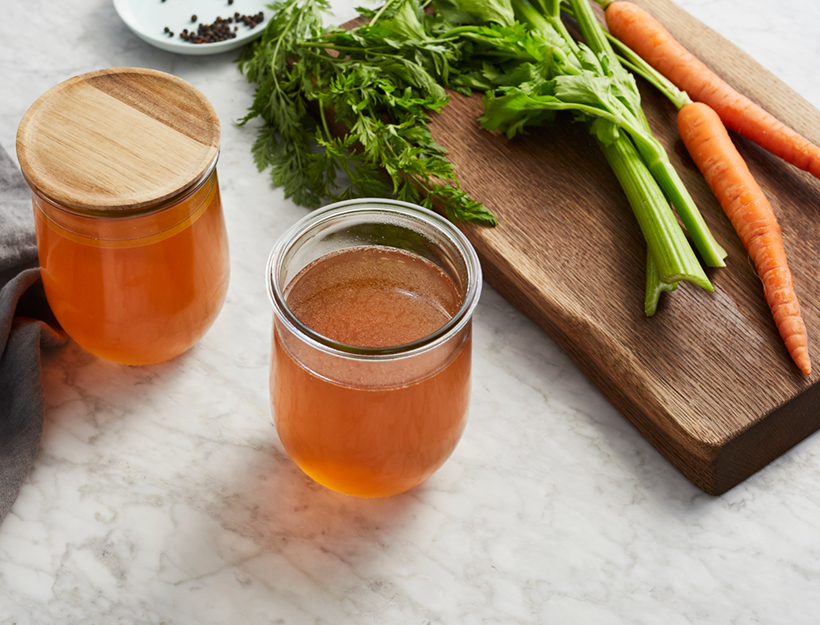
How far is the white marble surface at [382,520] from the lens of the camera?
878mm

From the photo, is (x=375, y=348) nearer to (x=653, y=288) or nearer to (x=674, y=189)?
(x=653, y=288)

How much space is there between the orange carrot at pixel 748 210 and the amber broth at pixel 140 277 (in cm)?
81

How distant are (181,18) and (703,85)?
1.07 meters

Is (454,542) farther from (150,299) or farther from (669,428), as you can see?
(150,299)

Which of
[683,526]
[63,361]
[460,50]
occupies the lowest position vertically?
[63,361]

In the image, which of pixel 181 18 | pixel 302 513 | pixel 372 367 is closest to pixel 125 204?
pixel 372 367

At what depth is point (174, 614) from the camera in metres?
0.85

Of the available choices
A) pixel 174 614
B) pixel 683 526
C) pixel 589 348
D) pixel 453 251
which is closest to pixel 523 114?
pixel 589 348

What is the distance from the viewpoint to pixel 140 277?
2.89ft

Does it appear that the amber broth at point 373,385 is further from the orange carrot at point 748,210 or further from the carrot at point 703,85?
the carrot at point 703,85

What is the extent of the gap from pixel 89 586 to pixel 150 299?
345 mm

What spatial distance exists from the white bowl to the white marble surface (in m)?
0.66

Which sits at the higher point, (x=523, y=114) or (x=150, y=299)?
(x=523, y=114)

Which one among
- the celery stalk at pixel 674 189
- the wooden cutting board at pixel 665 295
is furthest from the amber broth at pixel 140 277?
the celery stalk at pixel 674 189
